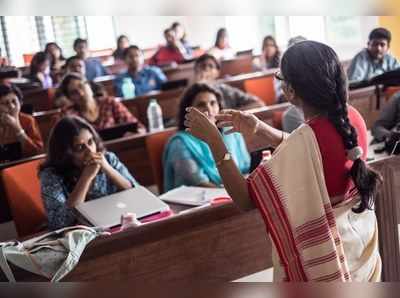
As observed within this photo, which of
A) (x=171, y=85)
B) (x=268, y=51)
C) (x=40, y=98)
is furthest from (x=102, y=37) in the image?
(x=171, y=85)

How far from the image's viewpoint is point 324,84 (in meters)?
1.10

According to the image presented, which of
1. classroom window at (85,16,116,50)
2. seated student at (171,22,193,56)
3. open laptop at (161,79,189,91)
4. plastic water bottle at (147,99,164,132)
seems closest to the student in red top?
plastic water bottle at (147,99,164,132)

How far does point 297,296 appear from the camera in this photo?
0.13 metres

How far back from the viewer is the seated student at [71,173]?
2.12m

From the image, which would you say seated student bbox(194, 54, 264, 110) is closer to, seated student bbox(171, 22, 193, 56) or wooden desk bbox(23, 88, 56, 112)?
wooden desk bbox(23, 88, 56, 112)

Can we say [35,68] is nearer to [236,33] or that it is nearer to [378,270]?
[378,270]

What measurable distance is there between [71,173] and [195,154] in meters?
0.56

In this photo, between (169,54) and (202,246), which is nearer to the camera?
(202,246)

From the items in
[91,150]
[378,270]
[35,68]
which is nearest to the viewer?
[378,270]

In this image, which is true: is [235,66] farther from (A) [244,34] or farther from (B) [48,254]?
(B) [48,254]

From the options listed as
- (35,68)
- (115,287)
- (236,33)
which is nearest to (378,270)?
(115,287)

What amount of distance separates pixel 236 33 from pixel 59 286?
956 cm

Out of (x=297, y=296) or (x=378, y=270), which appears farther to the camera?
(x=378, y=270)

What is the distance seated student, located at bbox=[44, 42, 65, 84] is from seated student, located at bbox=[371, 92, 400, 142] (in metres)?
3.42
